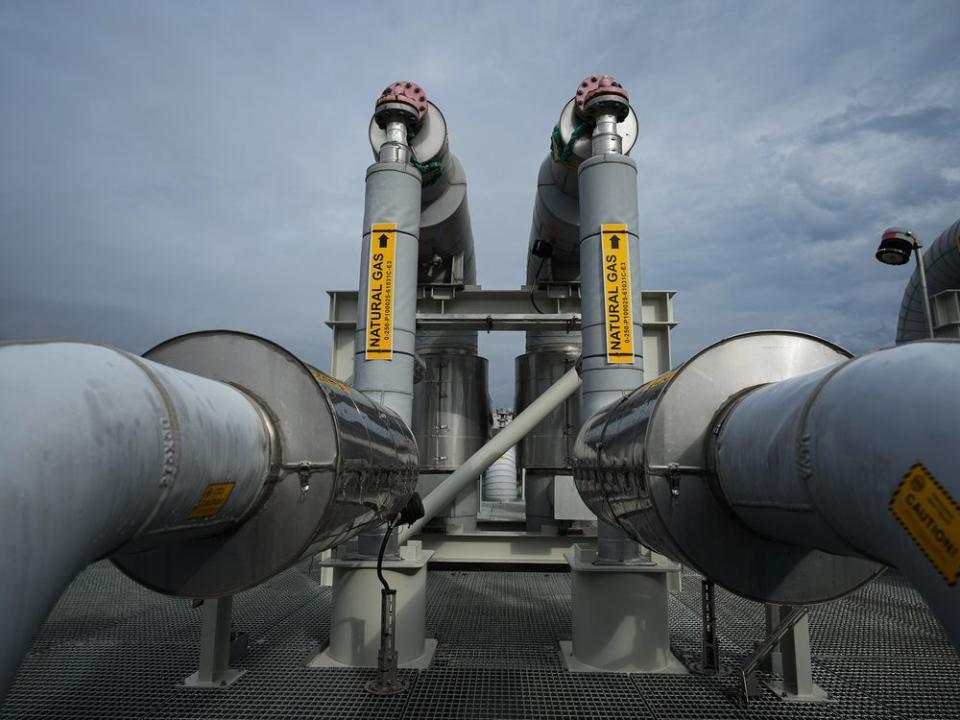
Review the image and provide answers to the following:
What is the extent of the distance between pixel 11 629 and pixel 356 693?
3.76 m

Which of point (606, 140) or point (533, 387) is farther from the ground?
point (606, 140)

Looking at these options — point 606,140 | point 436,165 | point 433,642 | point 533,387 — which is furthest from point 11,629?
point 533,387

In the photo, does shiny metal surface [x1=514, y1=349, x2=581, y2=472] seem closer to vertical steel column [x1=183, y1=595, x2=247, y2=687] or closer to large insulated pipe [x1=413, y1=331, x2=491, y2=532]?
large insulated pipe [x1=413, y1=331, x2=491, y2=532]

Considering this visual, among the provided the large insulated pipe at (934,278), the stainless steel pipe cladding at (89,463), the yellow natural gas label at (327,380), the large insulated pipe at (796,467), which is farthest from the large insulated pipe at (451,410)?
the large insulated pipe at (934,278)

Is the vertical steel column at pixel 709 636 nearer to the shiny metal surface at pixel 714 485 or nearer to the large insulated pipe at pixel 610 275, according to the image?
the large insulated pipe at pixel 610 275

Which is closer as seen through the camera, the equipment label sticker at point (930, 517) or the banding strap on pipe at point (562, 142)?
the equipment label sticker at point (930, 517)

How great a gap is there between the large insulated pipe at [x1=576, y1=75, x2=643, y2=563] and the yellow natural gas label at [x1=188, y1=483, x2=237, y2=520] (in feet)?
11.0

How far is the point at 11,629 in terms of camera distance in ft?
3.25

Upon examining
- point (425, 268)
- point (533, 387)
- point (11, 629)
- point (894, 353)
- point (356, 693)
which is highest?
point (425, 268)

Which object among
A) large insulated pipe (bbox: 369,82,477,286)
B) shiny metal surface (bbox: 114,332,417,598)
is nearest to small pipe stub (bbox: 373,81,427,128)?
large insulated pipe (bbox: 369,82,477,286)

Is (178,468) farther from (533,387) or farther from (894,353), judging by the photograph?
(533,387)

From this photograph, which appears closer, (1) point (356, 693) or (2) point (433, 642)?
(1) point (356, 693)

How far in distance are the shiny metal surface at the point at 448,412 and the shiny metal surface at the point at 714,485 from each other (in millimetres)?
6485

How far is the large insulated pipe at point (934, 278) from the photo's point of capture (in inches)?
414
